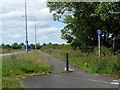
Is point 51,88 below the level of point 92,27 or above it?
below

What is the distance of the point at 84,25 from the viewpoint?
34.7m

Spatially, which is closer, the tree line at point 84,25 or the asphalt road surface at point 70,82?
the asphalt road surface at point 70,82

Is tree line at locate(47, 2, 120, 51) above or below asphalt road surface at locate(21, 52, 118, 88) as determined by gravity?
above

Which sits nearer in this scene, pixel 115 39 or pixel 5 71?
pixel 5 71

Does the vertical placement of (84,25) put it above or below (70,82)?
above

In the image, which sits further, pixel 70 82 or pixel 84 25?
pixel 84 25

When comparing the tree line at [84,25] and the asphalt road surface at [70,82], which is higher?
the tree line at [84,25]

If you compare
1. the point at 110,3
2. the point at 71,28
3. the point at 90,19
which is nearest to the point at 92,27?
the point at 90,19

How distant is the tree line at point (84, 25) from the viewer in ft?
96.8

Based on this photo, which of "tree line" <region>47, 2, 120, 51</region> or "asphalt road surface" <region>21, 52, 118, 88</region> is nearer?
"asphalt road surface" <region>21, 52, 118, 88</region>

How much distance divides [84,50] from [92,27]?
5.07 m

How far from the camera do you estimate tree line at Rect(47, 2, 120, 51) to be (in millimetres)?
29505

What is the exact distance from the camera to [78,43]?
131 ft

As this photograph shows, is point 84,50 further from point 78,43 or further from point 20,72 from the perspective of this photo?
point 20,72
